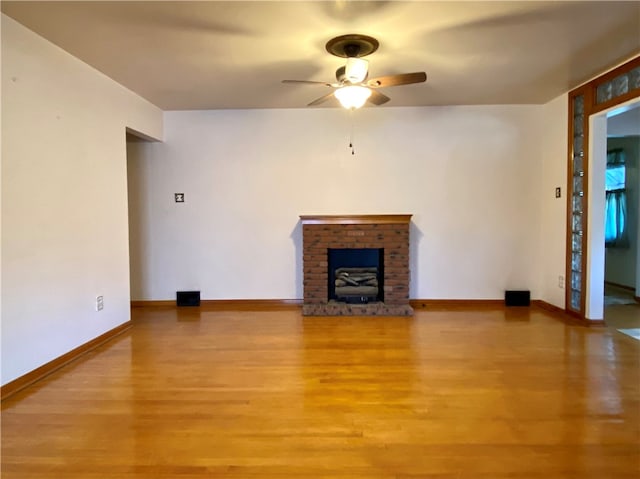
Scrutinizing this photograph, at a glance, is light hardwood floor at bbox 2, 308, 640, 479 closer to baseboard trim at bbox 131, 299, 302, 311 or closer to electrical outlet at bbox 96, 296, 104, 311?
electrical outlet at bbox 96, 296, 104, 311

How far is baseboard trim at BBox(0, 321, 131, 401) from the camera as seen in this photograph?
248cm

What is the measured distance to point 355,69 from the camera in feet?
9.55

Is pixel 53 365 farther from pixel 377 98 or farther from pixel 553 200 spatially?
pixel 553 200

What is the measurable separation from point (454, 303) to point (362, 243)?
55.4 inches

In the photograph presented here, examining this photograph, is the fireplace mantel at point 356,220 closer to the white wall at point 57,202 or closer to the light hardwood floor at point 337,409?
the light hardwood floor at point 337,409

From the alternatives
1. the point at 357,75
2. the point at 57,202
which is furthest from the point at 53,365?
the point at 357,75

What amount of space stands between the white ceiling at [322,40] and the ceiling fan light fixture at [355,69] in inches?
8.3

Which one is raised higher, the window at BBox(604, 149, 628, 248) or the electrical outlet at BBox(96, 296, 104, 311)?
the window at BBox(604, 149, 628, 248)

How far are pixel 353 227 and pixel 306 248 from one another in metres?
0.61

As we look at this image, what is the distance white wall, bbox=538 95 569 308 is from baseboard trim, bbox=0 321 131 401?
15.6 feet

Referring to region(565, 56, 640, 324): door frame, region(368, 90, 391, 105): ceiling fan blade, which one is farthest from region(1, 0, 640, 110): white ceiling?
region(368, 90, 391, 105): ceiling fan blade

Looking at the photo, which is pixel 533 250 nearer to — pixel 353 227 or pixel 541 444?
pixel 353 227

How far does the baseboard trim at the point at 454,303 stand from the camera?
480cm

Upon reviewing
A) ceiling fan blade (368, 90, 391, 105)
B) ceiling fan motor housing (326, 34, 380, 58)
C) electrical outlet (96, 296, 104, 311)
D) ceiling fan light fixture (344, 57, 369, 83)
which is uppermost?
ceiling fan motor housing (326, 34, 380, 58)
